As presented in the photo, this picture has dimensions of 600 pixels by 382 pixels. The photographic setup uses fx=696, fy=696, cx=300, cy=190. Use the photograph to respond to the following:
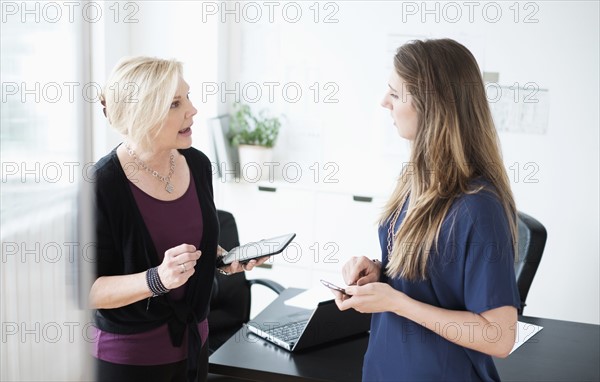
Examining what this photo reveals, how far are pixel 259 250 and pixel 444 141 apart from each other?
Result: 0.73m

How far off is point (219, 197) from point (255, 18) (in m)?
1.07

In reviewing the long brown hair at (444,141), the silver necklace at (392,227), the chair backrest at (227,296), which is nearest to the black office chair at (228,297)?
the chair backrest at (227,296)

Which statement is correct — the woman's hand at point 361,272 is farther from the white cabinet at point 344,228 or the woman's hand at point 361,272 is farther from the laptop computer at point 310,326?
the white cabinet at point 344,228

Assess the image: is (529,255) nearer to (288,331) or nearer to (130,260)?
(288,331)

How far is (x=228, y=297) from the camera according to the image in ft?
10.5

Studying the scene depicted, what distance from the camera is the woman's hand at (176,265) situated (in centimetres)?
192

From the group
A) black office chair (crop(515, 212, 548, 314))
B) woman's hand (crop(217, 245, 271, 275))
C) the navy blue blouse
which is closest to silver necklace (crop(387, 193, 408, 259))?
the navy blue blouse

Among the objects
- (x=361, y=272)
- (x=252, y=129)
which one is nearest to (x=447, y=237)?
(x=361, y=272)

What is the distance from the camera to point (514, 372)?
6.95 feet

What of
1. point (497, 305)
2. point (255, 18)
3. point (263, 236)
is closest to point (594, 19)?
point (255, 18)

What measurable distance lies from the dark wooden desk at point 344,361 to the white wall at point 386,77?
1.40 m

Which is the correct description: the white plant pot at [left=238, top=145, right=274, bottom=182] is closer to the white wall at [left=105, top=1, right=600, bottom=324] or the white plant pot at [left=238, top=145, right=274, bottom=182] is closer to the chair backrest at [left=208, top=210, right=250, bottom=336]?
the white wall at [left=105, top=1, right=600, bottom=324]

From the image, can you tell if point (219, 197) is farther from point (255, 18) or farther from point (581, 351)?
point (581, 351)

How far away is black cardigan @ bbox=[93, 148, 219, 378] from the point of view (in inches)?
79.0
